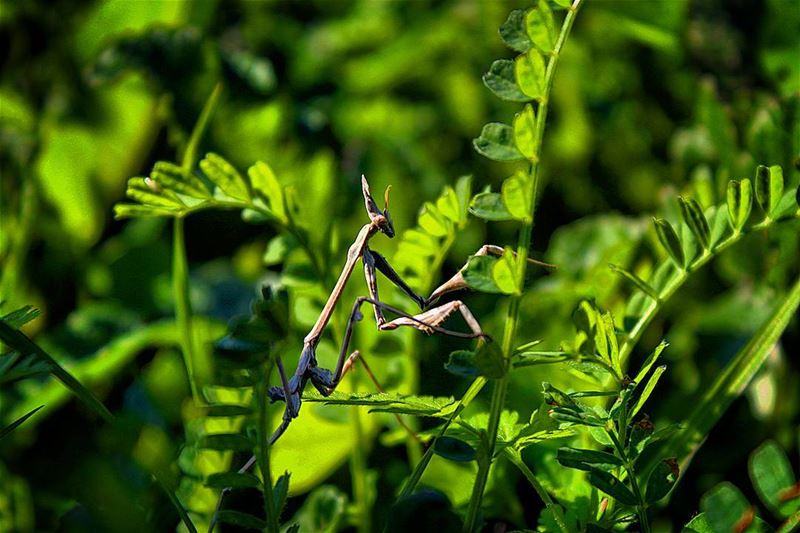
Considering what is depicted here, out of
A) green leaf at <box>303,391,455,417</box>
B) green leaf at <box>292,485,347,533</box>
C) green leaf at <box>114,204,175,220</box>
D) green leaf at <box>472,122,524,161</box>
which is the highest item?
green leaf at <box>472,122,524,161</box>

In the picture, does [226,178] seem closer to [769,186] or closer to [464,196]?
[464,196]

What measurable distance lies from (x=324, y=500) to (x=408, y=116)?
Result: 990mm

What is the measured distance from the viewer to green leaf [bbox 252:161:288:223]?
2.29ft

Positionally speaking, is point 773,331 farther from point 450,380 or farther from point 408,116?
point 408,116

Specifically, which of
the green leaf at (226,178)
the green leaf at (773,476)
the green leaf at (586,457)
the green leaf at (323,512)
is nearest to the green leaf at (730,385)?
the green leaf at (773,476)

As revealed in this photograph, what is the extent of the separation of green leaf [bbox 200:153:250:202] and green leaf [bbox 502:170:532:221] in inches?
9.8

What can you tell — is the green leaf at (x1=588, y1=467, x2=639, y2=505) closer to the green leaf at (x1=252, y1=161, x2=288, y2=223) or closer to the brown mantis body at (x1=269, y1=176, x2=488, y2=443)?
the brown mantis body at (x1=269, y1=176, x2=488, y2=443)

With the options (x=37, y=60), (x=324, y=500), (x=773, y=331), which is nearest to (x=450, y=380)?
(x=324, y=500)

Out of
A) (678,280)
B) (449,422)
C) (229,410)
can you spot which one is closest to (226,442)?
(229,410)

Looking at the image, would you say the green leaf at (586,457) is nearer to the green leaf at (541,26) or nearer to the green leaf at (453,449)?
the green leaf at (453,449)

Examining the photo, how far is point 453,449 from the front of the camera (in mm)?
579

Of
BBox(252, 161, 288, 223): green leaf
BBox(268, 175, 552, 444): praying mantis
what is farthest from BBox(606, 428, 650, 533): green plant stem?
BBox(252, 161, 288, 223): green leaf

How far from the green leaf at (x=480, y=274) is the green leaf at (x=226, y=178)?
0.25m

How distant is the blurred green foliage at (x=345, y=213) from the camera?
76 centimetres
